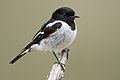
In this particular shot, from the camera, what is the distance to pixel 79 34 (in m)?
3.05

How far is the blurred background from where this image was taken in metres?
3.03

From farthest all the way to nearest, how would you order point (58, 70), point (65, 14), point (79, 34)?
point (79, 34), point (65, 14), point (58, 70)

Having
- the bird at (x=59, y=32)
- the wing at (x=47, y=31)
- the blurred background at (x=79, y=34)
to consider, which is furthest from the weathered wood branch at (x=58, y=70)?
the blurred background at (x=79, y=34)

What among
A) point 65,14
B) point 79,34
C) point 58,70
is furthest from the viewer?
point 79,34

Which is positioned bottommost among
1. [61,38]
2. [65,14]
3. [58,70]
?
[58,70]

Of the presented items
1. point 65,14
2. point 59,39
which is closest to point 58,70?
point 59,39

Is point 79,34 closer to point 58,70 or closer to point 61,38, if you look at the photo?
point 61,38

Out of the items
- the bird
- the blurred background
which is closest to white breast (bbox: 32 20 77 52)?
the bird

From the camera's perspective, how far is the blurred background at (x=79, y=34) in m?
3.03

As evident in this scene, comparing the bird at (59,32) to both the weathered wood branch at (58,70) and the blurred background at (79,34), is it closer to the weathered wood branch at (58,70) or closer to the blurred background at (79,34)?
the weathered wood branch at (58,70)

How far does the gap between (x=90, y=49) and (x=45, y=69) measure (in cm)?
37

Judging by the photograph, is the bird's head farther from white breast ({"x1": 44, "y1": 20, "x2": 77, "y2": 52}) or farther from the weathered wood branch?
the weathered wood branch

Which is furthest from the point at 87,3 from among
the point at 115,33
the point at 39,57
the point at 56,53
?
the point at 56,53

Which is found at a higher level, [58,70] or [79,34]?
[79,34]
